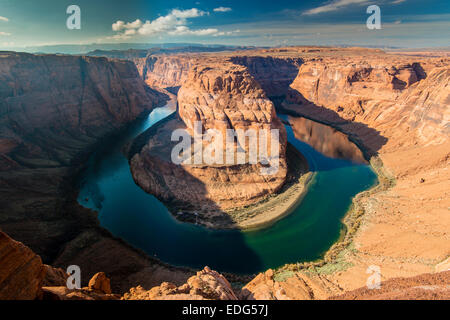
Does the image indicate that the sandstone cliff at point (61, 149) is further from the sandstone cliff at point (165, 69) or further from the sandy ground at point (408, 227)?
the sandstone cliff at point (165, 69)

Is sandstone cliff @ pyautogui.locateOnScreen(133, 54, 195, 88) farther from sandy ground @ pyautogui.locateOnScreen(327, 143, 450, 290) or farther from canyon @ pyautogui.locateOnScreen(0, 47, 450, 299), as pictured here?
sandy ground @ pyautogui.locateOnScreen(327, 143, 450, 290)

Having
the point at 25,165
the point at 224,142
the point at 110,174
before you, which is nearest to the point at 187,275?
the point at 224,142

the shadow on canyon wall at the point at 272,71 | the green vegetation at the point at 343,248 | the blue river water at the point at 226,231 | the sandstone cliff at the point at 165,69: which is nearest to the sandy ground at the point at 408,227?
the green vegetation at the point at 343,248

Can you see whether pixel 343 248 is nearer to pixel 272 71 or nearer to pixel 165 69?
pixel 272 71

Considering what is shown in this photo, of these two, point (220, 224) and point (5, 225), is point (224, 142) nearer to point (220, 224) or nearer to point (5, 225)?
point (220, 224)

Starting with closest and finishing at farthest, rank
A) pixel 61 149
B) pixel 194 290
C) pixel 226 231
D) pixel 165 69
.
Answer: pixel 194 290 → pixel 226 231 → pixel 61 149 → pixel 165 69

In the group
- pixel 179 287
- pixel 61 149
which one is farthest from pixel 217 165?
pixel 61 149

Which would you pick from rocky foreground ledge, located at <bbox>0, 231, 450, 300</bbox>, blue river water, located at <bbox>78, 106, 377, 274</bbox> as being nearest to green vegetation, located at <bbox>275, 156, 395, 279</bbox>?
blue river water, located at <bbox>78, 106, 377, 274</bbox>
